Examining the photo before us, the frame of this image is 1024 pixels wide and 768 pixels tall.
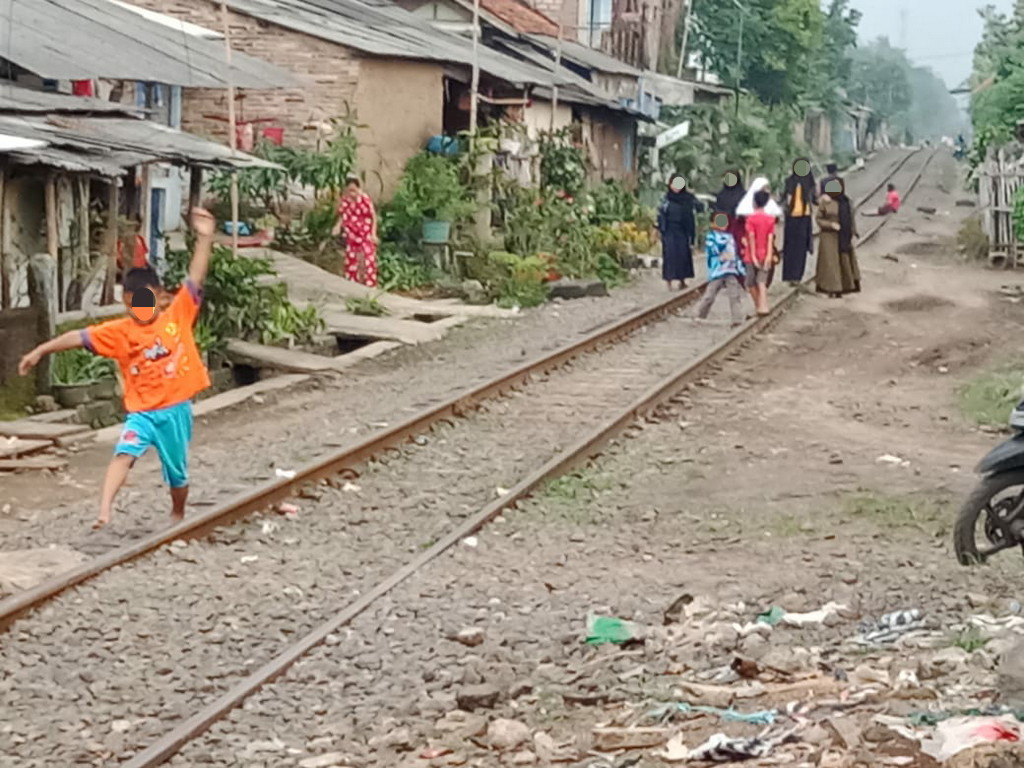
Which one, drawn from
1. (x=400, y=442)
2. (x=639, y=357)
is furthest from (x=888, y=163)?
(x=400, y=442)

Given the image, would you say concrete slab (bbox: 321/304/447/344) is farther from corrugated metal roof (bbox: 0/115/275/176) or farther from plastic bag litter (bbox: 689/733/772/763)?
plastic bag litter (bbox: 689/733/772/763)

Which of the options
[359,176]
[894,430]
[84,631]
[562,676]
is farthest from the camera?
[359,176]

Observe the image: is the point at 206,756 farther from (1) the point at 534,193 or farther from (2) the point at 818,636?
(1) the point at 534,193

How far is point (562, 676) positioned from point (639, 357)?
10.9 meters

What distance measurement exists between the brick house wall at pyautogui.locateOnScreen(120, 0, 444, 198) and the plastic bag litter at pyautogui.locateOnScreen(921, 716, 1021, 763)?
2105cm

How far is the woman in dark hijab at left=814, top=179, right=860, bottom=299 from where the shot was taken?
74.4ft

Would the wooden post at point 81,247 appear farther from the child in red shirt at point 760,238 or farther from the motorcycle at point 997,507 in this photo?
the motorcycle at point 997,507

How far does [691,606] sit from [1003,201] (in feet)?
79.2

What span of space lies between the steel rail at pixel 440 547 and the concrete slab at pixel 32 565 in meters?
1.43

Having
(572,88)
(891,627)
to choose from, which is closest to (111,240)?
(891,627)

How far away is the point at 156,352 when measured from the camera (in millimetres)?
8898

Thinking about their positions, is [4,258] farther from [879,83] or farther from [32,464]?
[879,83]

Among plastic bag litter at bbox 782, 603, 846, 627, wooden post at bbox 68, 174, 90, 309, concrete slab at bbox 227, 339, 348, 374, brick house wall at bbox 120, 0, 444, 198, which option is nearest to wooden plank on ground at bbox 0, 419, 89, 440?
wooden post at bbox 68, 174, 90, 309

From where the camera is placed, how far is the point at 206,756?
19.1 ft
